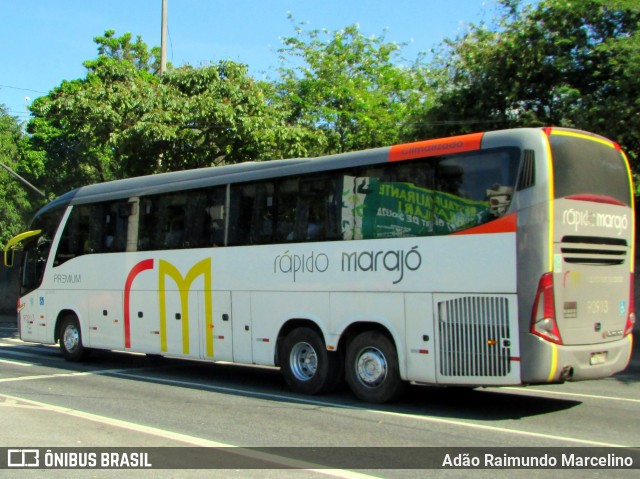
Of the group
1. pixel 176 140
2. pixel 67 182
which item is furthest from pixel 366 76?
pixel 67 182

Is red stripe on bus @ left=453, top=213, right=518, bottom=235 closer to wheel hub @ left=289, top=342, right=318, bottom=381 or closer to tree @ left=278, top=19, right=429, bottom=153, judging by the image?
wheel hub @ left=289, top=342, right=318, bottom=381

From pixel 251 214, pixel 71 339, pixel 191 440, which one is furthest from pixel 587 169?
pixel 71 339

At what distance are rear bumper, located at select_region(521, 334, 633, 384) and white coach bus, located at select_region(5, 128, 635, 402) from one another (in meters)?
0.02

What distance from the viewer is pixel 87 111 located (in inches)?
775

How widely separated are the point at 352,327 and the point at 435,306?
5.05 ft

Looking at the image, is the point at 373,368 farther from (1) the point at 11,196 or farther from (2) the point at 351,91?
(1) the point at 11,196

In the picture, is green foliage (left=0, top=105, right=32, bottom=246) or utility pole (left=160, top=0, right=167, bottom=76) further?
green foliage (left=0, top=105, right=32, bottom=246)

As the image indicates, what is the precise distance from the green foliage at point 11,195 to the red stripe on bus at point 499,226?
30.8 metres

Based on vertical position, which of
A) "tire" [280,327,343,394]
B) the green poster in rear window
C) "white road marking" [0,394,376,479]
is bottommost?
"white road marking" [0,394,376,479]

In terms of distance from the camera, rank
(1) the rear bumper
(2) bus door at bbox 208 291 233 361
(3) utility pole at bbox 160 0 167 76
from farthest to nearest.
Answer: (3) utility pole at bbox 160 0 167 76, (2) bus door at bbox 208 291 233 361, (1) the rear bumper

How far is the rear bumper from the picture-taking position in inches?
313

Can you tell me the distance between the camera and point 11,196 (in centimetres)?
3534

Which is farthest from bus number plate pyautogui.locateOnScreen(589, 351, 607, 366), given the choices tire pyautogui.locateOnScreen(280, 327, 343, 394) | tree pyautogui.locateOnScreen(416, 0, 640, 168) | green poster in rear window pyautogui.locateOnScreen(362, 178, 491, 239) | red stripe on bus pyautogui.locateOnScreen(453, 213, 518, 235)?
tree pyautogui.locateOnScreen(416, 0, 640, 168)

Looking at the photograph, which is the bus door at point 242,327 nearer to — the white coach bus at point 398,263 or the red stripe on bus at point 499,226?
the white coach bus at point 398,263
